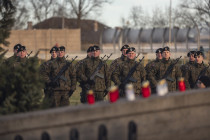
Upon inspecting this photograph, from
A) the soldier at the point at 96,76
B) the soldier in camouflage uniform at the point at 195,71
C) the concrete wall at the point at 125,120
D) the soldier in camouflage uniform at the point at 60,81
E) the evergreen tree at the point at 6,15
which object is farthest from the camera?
the soldier in camouflage uniform at the point at 195,71

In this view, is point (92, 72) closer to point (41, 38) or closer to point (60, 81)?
point (60, 81)

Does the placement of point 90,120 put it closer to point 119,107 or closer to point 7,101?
point 119,107

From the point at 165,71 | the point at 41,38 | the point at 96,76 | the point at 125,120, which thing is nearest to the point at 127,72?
the point at 96,76

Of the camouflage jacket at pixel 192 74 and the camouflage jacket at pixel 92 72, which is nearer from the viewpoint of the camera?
the camouflage jacket at pixel 92 72

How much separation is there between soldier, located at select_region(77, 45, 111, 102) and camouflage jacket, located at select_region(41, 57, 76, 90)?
269mm

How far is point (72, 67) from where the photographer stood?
1349cm

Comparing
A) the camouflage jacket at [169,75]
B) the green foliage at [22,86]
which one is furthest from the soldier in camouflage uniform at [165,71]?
the green foliage at [22,86]

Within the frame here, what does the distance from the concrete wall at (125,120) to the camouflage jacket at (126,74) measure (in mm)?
4856

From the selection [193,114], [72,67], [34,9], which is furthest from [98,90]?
[34,9]

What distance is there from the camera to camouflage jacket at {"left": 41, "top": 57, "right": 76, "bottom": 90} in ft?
43.8

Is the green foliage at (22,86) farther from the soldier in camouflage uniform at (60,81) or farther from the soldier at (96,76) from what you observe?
the soldier at (96,76)

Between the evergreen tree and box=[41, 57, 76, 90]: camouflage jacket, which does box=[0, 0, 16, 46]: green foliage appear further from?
box=[41, 57, 76, 90]: camouflage jacket

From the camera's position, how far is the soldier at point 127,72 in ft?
43.9

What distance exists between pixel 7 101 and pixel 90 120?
121 centimetres
